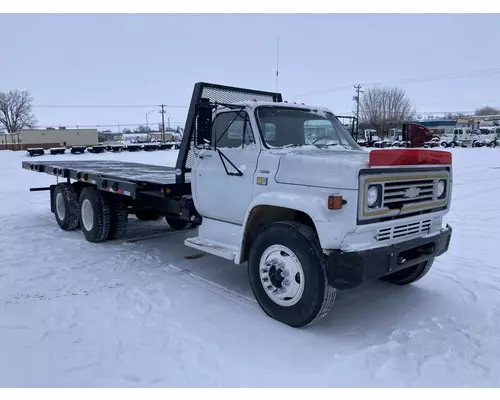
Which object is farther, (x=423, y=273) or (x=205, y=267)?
(x=205, y=267)

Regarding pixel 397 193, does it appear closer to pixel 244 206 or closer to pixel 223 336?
pixel 244 206

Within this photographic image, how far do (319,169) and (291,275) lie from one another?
1045 mm

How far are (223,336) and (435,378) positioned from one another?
71.3 inches

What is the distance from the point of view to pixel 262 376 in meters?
3.30

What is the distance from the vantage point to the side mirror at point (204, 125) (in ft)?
15.0

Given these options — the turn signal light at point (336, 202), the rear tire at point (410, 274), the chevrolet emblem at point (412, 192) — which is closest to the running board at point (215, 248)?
the turn signal light at point (336, 202)

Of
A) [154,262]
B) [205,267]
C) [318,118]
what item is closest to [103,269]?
[154,262]

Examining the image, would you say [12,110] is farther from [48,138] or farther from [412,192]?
[412,192]

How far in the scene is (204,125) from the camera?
464cm

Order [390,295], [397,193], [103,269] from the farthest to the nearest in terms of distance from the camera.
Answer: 1. [103,269]
2. [390,295]
3. [397,193]

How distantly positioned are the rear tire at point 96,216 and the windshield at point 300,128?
3.74 m

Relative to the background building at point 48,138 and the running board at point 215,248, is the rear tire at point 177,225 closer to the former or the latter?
Result: the running board at point 215,248

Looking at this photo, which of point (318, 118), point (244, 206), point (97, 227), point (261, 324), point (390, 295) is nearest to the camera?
point (261, 324)

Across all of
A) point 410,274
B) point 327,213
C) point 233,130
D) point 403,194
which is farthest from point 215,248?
point 410,274
